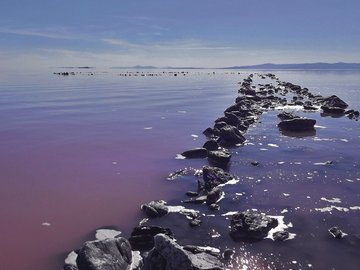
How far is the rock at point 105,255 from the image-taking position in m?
10.5

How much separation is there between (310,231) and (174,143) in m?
15.6

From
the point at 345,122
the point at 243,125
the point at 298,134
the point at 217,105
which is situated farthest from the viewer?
the point at 217,105

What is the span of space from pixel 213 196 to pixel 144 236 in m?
4.46

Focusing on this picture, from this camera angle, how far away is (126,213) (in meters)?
15.3

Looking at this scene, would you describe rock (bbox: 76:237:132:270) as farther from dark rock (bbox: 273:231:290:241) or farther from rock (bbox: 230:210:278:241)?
dark rock (bbox: 273:231:290:241)

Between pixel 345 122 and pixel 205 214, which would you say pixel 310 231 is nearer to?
pixel 205 214

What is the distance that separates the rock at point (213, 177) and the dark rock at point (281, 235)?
5204 millimetres

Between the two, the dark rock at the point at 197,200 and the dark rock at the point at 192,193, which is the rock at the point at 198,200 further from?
the dark rock at the point at 192,193

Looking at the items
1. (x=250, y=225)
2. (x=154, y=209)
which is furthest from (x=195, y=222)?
(x=250, y=225)

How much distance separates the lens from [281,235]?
12969mm

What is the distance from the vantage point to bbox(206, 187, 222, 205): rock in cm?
1622

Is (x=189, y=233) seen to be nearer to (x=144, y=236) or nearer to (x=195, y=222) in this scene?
(x=195, y=222)

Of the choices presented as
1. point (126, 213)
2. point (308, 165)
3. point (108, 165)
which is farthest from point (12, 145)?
point (308, 165)

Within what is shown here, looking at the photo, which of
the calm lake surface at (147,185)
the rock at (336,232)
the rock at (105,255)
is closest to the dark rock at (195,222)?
the calm lake surface at (147,185)
